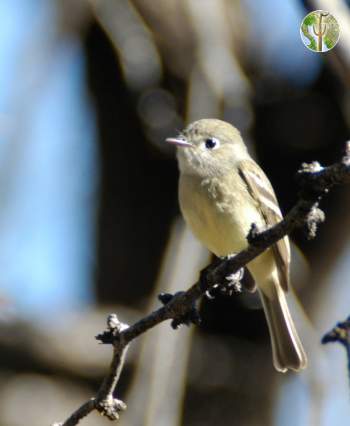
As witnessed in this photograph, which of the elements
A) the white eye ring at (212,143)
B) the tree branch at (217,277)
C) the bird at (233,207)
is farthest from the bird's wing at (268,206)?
the tree branch at (217,277)

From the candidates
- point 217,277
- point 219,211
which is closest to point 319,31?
point 219,211

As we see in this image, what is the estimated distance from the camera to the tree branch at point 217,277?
95.3 inches

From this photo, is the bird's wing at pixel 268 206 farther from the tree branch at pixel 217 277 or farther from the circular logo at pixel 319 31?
the tree branch at pixel 217 277

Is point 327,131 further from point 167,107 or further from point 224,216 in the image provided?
point 224,216

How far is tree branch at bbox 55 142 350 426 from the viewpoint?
2422mm

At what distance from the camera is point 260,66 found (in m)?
6.70

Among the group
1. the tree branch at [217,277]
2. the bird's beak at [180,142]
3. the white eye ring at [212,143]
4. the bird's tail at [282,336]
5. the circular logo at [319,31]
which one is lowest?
the tree branch at [217,277]

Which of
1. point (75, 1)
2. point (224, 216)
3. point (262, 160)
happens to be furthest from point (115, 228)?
point (224, 216)

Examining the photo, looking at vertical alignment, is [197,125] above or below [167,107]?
below

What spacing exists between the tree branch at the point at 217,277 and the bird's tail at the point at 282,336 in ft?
5.25

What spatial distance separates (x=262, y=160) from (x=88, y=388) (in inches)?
81.1

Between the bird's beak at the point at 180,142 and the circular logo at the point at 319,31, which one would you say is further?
the bird's beak at the point at 180,142

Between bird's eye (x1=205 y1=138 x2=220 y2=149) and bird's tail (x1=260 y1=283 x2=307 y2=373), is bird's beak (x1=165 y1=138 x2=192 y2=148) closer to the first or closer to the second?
bird's eye (x1=205 y1=138 x2=220 y2=149)

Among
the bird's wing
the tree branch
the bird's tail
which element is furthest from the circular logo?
the bird's tail
